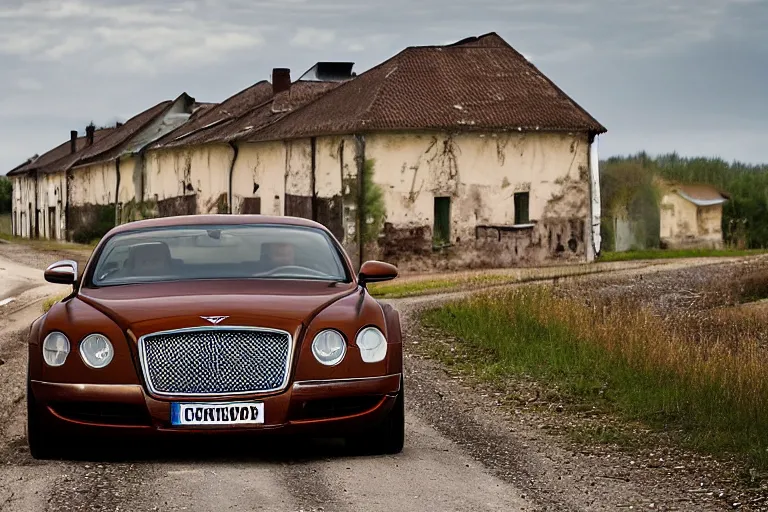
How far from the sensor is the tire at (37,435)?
314 inches

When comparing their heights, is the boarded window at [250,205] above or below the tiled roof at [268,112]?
below

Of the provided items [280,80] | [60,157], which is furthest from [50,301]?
[60,157]

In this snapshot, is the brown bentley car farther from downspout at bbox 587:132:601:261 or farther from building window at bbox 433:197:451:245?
downspout at bbox 587:132:601:261

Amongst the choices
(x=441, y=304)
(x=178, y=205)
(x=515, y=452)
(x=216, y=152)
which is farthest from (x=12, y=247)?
(x=515, y=452)

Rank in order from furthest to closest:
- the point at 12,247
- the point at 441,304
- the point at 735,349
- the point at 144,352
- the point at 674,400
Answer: the point at 12,247 < the point at 441,304 < the point at 735,349 < the point at 674,400 < the point at 144,352

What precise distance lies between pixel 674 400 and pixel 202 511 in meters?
5.10

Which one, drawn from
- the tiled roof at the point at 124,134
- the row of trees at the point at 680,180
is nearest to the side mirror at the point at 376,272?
the row of trees at the point at 680,180

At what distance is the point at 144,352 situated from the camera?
777cm

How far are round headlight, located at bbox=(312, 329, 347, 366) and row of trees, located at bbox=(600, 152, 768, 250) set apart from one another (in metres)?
40.5

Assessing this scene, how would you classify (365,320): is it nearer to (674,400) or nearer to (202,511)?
(202,511)

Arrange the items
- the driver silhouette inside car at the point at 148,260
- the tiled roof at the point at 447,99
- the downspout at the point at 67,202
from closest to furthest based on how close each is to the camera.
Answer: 1. the driver silhouette inside car at the point at 148,260
2. the tiled roof at the point at 447,99
3. the downspout at the point at 67,202

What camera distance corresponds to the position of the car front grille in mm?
7758

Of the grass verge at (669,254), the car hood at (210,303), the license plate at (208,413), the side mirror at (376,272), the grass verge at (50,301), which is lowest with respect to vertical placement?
the grass verge at (50,301)

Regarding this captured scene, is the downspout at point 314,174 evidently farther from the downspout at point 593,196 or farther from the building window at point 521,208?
the downspout at point 593,196
